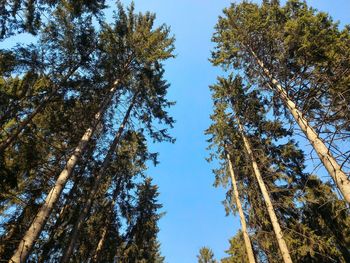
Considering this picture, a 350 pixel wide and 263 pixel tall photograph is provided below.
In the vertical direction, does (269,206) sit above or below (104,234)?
below

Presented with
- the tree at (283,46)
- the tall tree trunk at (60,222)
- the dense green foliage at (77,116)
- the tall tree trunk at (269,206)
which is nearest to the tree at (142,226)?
the dense green foliage at (77,116)

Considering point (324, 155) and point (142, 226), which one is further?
point (142, 226)

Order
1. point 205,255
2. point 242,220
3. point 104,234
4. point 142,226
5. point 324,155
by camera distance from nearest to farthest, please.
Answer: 1. point 324,155
2. point 242,220
3. point 104,234
4. point 142,226
5. point 205,255

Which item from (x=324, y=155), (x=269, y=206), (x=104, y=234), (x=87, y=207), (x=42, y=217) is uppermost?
(x=104, y=234)

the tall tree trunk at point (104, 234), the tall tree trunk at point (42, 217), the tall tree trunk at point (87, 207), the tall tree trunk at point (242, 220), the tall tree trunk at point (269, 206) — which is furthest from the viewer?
the tall tree trunk at point (104, 234)

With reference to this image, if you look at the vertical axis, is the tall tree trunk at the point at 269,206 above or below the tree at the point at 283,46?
below

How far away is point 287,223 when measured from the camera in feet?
47.4

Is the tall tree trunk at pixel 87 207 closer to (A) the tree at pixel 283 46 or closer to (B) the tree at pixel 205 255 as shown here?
(A) the tree at pixel 283 46

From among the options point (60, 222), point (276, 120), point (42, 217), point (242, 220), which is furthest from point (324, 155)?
point (60, 222)

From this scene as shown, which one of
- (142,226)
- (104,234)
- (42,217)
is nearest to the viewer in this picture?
(42,217)

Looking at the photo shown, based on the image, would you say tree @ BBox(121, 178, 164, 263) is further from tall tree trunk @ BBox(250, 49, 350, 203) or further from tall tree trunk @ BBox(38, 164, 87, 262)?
tall tree trunk @ BBox(250, 49, 350, 203)

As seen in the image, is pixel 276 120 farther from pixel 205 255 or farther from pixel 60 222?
pixel 205 255

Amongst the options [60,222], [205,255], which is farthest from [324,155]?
[205,255]

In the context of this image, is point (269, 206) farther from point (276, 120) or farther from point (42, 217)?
point (42, 217)
